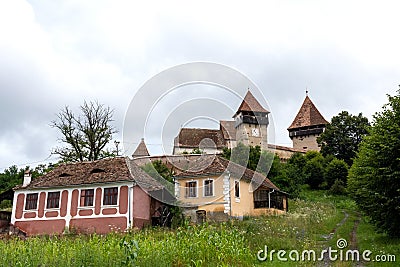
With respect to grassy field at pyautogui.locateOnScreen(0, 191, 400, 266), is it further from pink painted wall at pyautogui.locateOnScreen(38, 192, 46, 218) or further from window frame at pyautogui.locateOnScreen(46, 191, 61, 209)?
pink painted wall at pyautogui.locateOnScreen(38, 192, 46, 218)

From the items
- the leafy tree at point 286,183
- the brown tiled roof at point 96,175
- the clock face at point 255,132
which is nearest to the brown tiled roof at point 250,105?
the clock face at point 255,132

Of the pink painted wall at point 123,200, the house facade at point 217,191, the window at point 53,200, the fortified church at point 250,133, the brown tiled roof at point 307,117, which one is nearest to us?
the pink painted wall at point 123,200

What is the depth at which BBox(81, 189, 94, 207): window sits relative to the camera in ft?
82.8

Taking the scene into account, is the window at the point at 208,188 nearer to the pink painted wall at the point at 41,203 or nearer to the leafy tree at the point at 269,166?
the pink painted wall at the point at 41,203

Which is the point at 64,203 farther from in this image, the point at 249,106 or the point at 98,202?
the point at 249,106

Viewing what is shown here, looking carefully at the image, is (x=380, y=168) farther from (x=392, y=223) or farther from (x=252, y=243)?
(x=252, y=243)

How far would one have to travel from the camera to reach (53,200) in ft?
85.3

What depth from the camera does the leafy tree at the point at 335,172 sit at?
4644 centimetres

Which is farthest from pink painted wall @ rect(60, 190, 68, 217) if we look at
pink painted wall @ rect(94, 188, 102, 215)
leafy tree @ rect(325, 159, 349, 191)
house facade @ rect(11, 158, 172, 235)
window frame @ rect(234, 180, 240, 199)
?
leafy tree @ rect(325, 159, 349, 191)

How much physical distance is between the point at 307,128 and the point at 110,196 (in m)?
53.0

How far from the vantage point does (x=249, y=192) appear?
3052 cm

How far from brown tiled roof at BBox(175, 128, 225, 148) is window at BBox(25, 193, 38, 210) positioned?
3092 centimetres

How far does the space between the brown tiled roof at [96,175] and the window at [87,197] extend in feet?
1.90

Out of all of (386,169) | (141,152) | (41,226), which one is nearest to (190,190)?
(41,226)
